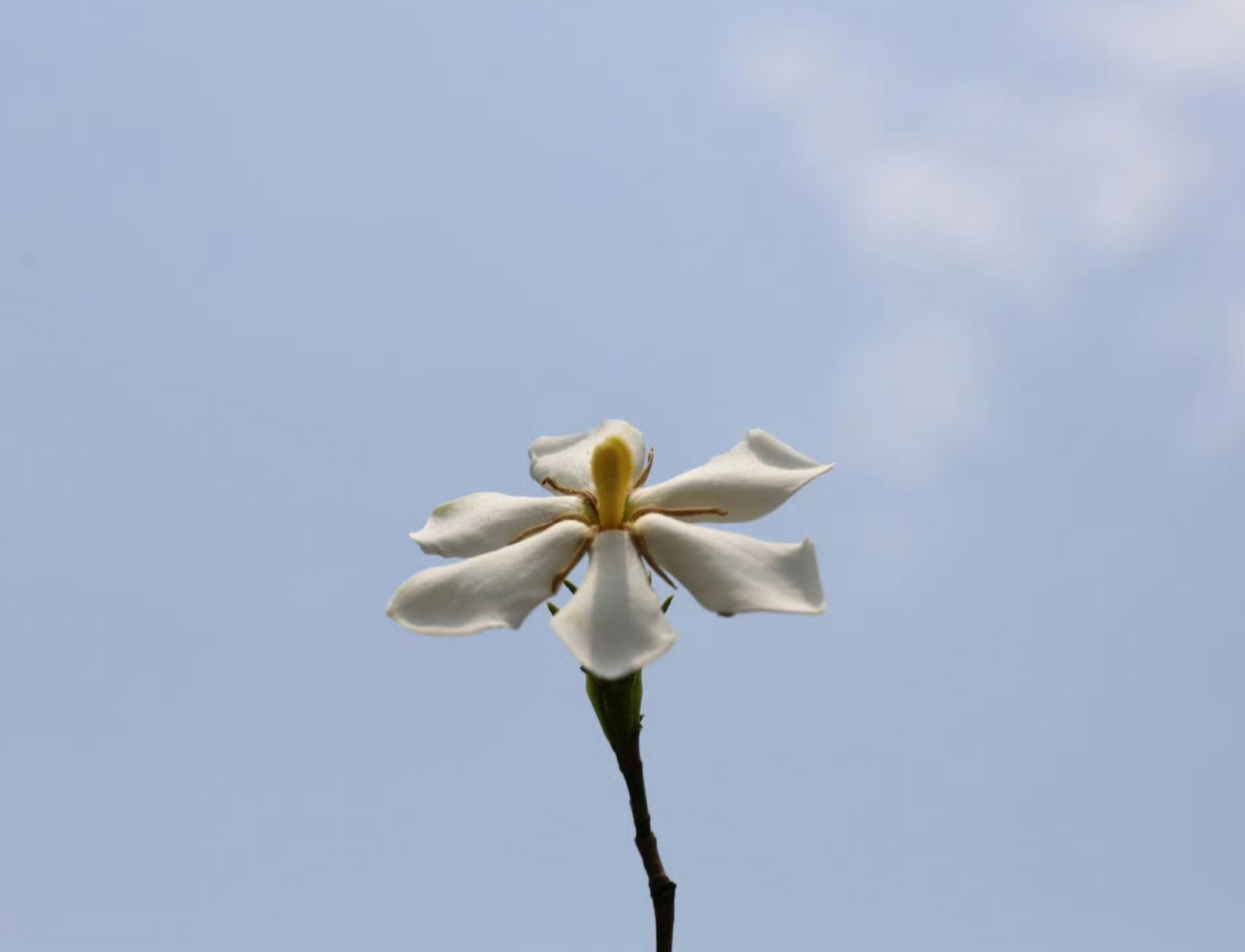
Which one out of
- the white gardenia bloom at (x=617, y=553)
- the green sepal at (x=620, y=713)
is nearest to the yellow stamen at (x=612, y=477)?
the white gardenia bloom at (x=617, y=553)

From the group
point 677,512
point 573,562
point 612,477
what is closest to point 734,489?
point 677,512

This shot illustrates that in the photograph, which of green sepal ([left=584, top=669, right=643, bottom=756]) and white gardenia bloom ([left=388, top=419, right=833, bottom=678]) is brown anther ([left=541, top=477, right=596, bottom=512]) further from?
green sepal ([left=584, top=669, right=643, bottom=756])

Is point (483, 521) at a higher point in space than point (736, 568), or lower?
higher

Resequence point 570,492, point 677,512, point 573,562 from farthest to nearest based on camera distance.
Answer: point 570,492
point 677,512
point 573,562

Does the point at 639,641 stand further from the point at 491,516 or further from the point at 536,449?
the point at 536,449

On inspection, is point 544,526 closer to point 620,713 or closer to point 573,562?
point 573,562

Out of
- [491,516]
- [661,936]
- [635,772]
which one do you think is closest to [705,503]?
[491,516]

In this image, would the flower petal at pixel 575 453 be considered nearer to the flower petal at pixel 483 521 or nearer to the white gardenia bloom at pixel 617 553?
the white gardenia bloom at pixel 617 553
